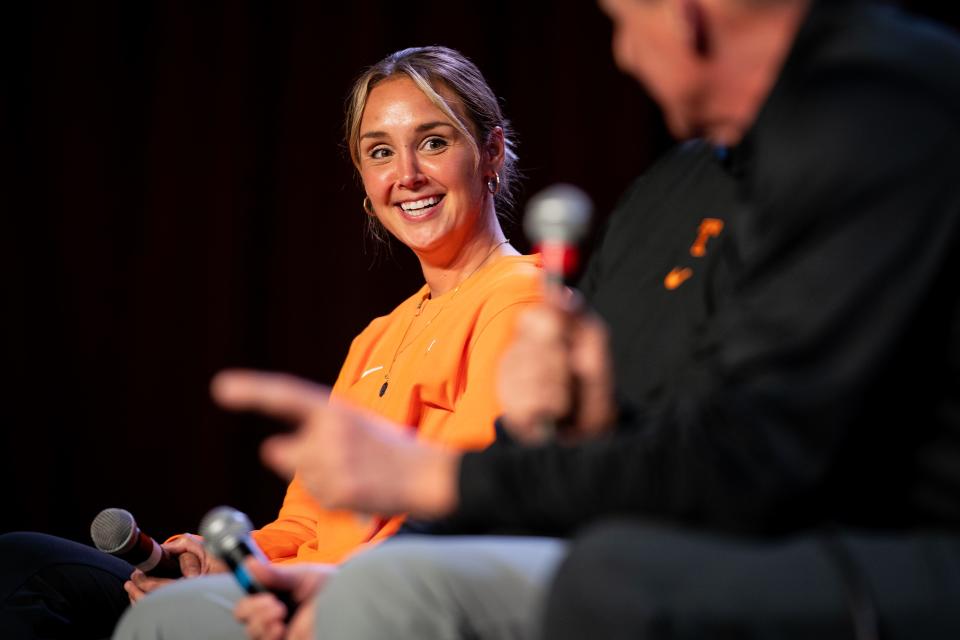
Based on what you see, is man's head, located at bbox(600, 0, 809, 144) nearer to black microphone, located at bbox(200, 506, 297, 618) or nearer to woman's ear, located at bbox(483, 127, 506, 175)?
black microphone, located at bbox(200, 506, 297, 618)

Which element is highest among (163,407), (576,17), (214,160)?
(576,17)

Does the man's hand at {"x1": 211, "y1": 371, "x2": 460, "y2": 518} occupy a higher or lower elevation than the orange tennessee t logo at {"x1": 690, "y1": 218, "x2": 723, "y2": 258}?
lower

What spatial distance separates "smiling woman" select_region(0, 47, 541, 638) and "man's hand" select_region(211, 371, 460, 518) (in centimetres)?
50

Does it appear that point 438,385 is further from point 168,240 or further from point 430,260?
point 168,240

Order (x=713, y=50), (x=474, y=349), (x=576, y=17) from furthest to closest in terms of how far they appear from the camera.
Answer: (x=576, y=17), (x=474, y=349), (x=713, y=50)

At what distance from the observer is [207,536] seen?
120 cm

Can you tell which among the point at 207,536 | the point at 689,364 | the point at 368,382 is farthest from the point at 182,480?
the point at 689,364

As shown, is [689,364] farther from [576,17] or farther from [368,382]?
[576,17]

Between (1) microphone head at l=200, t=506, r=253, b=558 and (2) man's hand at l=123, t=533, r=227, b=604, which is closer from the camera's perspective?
(1) microphone head at l=200, t=506, r=253, b=558

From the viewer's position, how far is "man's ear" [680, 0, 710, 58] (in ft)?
3.17

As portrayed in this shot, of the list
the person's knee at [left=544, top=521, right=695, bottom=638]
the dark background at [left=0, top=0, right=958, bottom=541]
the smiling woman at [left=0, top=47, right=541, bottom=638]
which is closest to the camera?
the person's knee at [left=544, top=521, right=695, bottom=638]

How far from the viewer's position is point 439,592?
3.04ft

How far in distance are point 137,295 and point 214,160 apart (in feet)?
1.37

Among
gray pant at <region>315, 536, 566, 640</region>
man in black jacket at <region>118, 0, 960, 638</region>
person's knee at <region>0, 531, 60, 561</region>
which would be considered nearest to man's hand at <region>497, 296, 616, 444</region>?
Result: man in black jacket at <region>118, 0, 960, 638</region>
